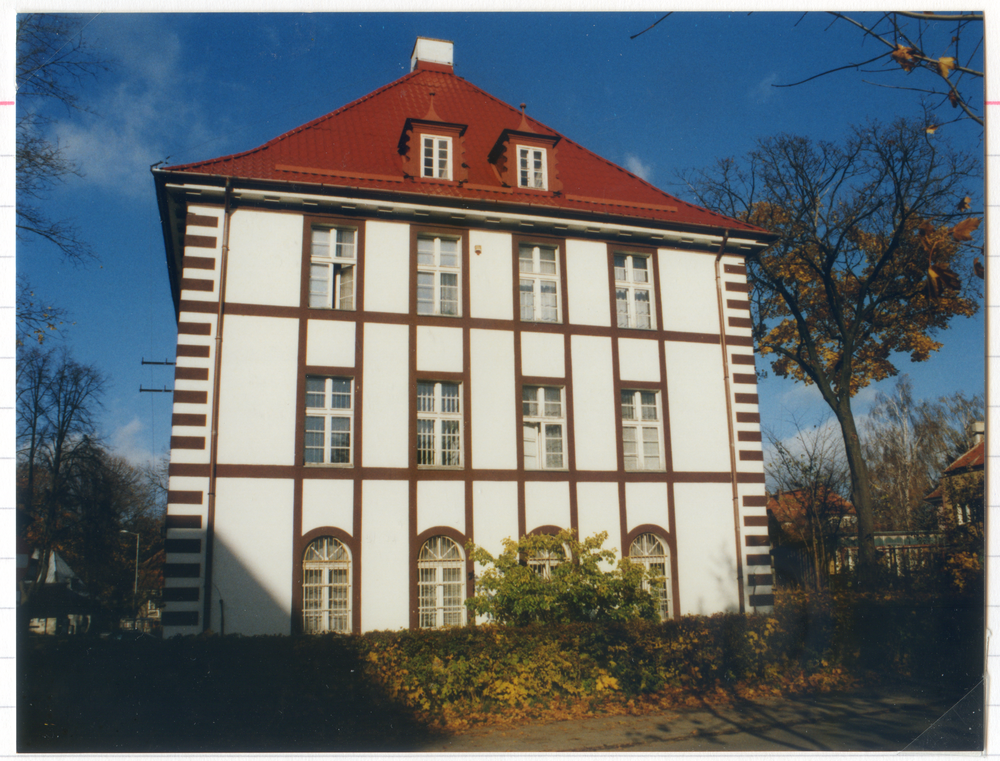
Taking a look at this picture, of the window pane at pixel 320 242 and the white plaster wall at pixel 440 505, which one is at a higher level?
the window pane at pixel 320 242

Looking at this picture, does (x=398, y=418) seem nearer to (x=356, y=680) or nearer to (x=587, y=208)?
(x=356, y=680)

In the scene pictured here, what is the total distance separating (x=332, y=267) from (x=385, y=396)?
8.17 feet

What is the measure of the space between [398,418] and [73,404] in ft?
35.0

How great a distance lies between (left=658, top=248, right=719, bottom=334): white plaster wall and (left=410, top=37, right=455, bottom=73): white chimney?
692 centimetres

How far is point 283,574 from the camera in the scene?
11344mm

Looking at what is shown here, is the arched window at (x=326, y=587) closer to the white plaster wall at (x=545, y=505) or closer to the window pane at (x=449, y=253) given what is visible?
the white plaster wall at (x=545, y=505)

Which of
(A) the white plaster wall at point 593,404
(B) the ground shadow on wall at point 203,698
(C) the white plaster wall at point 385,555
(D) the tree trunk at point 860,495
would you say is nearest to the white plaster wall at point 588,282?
(A) the white plaster wall at point 593,404

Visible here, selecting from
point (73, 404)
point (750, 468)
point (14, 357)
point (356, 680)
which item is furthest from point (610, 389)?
point (73, 404)

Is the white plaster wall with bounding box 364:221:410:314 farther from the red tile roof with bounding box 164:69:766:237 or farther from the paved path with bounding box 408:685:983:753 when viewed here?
the paved path with bounding box 408:685:983:753

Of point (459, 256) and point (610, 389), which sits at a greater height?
point (459, 256)

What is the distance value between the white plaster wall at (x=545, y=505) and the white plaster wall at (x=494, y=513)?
0.77 ft

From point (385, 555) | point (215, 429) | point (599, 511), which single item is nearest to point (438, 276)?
point (215, 429)

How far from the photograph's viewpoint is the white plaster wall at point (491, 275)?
43.4 ft

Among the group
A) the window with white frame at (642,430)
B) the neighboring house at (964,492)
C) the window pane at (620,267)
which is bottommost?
the neighboring house at (964,492)
